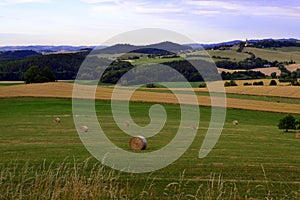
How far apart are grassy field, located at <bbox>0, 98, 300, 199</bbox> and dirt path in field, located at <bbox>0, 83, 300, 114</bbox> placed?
22.5 metres

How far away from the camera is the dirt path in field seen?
55.8 metres

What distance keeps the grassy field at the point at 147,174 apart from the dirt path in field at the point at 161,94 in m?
22.5

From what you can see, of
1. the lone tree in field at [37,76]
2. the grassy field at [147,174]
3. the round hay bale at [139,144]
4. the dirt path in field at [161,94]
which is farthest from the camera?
the lone tree in field at [37,76]

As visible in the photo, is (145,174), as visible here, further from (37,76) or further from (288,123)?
(37,76)

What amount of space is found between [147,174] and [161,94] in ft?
165

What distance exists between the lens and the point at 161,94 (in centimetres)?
6425

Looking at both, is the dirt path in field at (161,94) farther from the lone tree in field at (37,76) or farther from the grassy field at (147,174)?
the grassy field at (147,174)

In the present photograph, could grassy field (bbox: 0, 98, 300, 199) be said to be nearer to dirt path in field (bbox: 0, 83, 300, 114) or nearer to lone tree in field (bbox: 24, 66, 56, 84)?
dirt path in field (bbox: 0, 83, 300, 114)

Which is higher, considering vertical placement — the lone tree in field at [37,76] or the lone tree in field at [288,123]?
the lone tree in field at [37,76]

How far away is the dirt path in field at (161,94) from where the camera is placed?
183ft

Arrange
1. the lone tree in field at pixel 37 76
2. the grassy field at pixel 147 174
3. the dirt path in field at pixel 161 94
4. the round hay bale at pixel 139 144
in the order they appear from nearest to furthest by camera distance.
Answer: the grassy field at pixel 147 174 → the round hay bale at pixel 139 144 → the dirt path in field at pixel 161 94 → the lone tree in field at pixel 37 76

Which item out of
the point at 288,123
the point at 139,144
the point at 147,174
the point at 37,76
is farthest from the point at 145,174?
the point at 37,76

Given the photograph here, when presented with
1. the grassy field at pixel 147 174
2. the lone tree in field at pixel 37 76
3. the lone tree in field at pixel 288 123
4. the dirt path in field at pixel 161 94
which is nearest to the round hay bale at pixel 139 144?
the grassy field at pixel 147 174

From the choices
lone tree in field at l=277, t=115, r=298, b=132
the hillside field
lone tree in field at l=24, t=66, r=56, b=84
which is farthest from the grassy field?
lone tree in field at l=24, t=66, r=56, b=84
